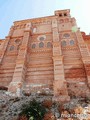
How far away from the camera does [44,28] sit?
2192 centimetres

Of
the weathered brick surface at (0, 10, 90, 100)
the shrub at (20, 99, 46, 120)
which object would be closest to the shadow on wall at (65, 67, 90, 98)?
the weathered brick surface at (0, 10, 90, 100)

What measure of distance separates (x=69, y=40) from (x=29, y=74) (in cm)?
752

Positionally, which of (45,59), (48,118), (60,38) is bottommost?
(48,118)

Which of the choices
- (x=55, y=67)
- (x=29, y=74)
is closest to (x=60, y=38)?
(x=55, y=67)

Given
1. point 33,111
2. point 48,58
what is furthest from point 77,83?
point 33,111

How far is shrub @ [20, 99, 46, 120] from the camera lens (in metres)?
9.41

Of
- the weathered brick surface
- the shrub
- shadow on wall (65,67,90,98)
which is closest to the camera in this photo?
the shrub

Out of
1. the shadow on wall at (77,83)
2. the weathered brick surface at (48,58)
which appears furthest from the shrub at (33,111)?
the shadow on wall at (77,83)

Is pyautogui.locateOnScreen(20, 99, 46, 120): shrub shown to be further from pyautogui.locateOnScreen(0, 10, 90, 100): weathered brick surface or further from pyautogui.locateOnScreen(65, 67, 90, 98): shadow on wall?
pyautogui.locateOnScreen(65, 67, 90, 98): shadow on wall

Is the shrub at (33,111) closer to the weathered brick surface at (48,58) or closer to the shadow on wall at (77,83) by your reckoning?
the weathered brick surface at (48,58)

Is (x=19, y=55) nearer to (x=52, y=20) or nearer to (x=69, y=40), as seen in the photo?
(x=69, y=40)

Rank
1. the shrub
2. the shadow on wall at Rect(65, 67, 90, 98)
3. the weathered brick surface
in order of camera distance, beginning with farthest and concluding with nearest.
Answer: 1. the weathered brick surface
2. the shadow on wall at Rect(65, 67, 90, 98)
3. the shrub

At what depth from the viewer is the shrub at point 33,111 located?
941cm

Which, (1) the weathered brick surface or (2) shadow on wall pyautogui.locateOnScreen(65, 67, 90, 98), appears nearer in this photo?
(2) shadow on wall pyautogui.locateOnScreen(65, 67, 90, 98)
